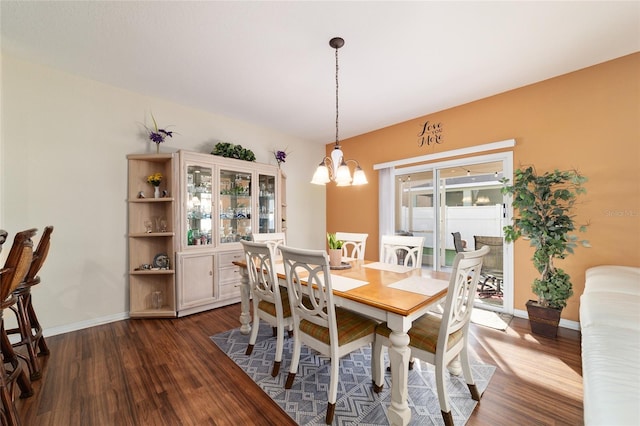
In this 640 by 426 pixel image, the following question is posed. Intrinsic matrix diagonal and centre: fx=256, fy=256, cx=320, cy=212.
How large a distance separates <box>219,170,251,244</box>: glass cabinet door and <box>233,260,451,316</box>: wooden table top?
6.10 feet

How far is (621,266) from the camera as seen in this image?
233 centimetres

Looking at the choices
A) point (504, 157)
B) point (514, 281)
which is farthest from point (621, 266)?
point (504, 157)

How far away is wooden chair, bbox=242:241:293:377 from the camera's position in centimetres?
188

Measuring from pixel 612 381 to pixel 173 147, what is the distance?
405 cm

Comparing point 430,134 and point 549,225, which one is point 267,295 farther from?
point 430,134

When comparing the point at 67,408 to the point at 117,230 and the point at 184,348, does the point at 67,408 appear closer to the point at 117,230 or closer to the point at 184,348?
the point at 184,348

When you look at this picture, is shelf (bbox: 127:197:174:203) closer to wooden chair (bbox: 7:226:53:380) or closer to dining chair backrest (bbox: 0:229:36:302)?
wooden chair (bbox: 7:226:53:380)

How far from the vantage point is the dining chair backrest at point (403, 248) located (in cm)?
241

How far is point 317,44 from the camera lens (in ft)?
7.07

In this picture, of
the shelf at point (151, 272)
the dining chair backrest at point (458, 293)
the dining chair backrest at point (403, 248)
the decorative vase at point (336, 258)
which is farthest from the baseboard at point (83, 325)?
the dining chair backrest at point (458, 293)

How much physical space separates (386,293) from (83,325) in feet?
10.5

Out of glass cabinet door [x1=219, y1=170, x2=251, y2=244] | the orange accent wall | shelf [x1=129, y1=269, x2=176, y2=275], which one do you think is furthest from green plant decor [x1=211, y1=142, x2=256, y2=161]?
the orange accent wall

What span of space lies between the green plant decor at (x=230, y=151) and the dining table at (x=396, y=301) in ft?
6.91

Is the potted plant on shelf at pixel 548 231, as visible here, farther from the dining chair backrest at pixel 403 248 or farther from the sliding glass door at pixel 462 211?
the dining chair backrest at pixel 403 248
